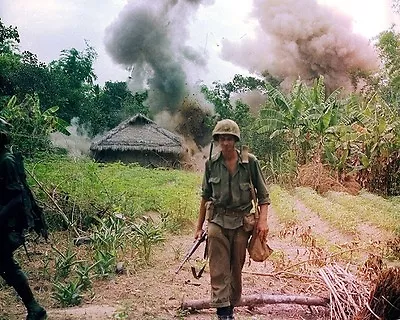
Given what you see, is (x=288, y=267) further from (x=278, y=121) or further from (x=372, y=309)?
(x=278, y=121)

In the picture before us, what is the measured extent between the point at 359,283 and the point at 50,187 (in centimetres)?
522

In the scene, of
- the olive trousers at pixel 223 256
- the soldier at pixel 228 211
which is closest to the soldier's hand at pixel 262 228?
the soldier at pixel 228 211

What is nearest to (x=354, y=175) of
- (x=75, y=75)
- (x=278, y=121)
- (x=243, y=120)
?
(x=278, y=121)

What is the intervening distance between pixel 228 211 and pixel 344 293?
126 cm

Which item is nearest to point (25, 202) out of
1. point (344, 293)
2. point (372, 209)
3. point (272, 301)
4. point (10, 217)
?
point (10, 217)

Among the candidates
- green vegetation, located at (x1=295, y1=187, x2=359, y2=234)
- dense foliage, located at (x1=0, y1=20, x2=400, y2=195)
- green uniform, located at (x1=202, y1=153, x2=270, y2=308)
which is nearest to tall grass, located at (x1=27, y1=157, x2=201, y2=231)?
dense foliage, located at (x1=0, y1=20, x2=400, y2=195)

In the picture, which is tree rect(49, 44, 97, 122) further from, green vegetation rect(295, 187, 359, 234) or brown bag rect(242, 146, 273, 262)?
brown bag rect(242, 146, 273, 262)

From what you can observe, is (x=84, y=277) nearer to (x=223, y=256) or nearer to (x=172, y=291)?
(x=172, y=291)

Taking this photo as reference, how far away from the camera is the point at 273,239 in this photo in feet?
30.7

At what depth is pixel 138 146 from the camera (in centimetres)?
2383

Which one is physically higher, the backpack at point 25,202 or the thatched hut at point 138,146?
the thatched hut at point 138,146

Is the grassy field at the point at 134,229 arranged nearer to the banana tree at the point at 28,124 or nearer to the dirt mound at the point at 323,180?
the banana tree at the point at 28,124

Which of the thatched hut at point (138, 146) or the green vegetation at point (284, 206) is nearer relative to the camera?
the green vegetation at point (284, 206)

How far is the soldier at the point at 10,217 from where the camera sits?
12.6 ft
